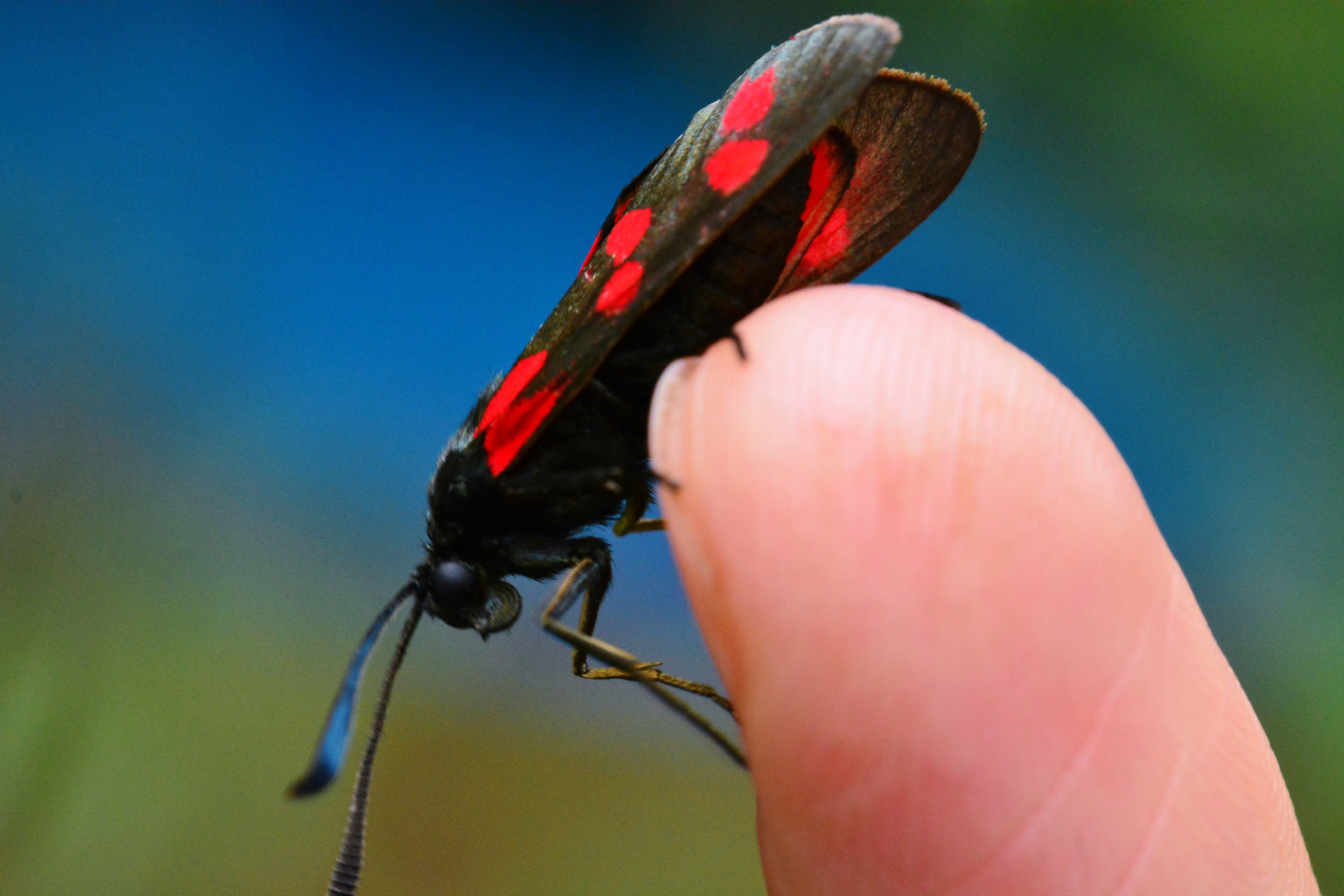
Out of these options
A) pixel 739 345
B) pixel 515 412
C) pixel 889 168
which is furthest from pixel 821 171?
pixel 515 412

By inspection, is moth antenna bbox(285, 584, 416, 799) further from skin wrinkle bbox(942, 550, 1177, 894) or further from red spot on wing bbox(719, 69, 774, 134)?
red spot on wing bbox(719, 69, 774, 134)

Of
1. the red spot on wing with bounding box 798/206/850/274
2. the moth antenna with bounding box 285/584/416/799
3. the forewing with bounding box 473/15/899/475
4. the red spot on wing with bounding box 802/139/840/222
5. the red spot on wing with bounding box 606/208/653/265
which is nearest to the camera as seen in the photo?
the moth antenna with bounding box 285/584/416/799

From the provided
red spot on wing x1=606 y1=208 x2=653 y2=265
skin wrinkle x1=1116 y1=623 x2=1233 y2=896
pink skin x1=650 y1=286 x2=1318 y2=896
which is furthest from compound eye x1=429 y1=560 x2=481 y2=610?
skin wrinkle x1=1116 y1=623 x2=1233 y2=896

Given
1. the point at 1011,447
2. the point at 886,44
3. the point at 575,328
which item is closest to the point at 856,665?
the point at 1011,447

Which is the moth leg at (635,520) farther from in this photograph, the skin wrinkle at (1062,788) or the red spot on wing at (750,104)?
the skin wrinkle at (1062,788)

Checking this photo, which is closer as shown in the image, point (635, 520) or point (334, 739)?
point (334, 739)

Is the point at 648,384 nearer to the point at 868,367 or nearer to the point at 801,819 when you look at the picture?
the point at 868,367

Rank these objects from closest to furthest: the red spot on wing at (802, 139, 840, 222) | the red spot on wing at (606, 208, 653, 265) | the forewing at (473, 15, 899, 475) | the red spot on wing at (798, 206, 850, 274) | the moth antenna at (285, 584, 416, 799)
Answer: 1. the moth antenna at (285, 584, 416, 799)
2. the forewing at (473, 15, 899, 475)
3. the red spot on wing at (606, 208, 653, 265)
4. the red spot on wing at (802, 139, 840, 222)
5. the red spot on wing at (798, 206, 850, 274)

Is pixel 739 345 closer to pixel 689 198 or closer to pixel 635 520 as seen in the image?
pixel 689 198
